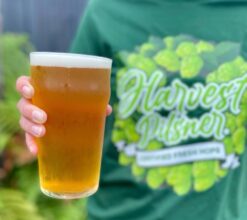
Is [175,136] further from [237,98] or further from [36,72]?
[36,72]

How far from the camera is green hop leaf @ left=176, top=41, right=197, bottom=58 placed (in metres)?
1.80

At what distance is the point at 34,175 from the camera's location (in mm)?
3467

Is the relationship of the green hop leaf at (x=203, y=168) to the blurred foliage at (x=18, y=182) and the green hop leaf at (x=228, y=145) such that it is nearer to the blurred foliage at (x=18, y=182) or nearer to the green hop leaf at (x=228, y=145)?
the green hop leaf at (x=228, y=145)

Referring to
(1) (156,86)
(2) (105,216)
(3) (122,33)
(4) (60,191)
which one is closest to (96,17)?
(3) (122,33)

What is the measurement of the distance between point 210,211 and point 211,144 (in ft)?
0.67

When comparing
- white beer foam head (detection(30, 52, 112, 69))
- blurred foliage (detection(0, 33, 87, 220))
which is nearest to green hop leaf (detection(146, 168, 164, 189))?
white beer foam head (detection(30, 52, 112, 69))

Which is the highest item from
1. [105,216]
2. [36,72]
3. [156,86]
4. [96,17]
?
[36,72]

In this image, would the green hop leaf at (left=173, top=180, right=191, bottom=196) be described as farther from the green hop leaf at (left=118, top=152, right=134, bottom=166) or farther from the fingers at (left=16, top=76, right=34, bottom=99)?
the fingers at (left=16, top=76, right=34, bottom=99)

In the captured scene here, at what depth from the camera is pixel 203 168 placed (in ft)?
5.80

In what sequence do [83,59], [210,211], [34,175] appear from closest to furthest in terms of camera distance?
1. [83,59]
2. [210,211]
3. [34,175]

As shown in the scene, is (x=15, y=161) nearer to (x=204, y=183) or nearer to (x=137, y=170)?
A: (x=137, y=170)

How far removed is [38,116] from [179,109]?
2.12 ft

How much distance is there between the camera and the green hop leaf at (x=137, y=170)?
183cm

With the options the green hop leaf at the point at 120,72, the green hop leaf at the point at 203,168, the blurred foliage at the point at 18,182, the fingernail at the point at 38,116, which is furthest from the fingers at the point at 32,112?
the blurred foliage at the point at 18,182
